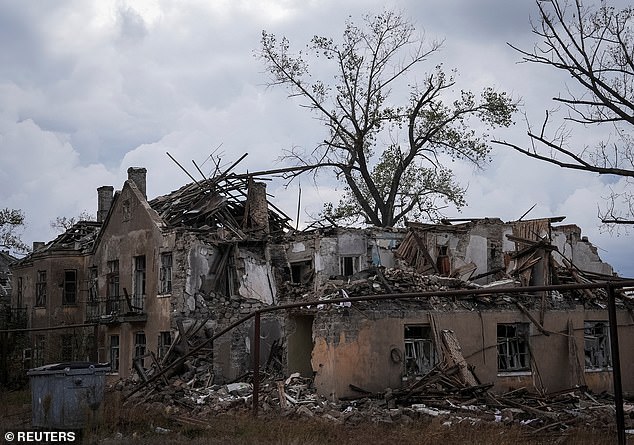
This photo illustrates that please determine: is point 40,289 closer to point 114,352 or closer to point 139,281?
point 114,352

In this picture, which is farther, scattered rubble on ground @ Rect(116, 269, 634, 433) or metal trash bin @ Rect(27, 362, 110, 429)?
scattered rubble on ground @ Rect(116, 269, 634, 433)

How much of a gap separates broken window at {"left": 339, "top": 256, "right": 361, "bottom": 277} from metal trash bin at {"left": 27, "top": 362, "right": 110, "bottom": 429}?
49.5ft

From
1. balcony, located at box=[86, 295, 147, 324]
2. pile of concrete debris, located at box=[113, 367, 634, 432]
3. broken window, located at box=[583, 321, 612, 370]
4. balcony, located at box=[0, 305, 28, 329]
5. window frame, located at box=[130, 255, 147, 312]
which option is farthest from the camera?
balcony, located at box=[0, 305, 28, 329]

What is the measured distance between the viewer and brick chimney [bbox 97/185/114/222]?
1522 inches

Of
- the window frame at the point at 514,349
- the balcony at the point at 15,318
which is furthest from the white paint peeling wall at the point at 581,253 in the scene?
the balcony at the point at 15,318

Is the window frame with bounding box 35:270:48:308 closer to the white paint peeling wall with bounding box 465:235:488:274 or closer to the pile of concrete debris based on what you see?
the pile of concrete debris

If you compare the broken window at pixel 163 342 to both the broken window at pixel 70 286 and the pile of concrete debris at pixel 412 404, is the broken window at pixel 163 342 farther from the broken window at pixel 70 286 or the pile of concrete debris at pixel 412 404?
the broken window at pixel 70 286

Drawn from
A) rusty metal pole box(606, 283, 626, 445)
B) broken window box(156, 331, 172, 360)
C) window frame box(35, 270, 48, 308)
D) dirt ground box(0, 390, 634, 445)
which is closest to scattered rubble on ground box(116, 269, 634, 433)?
dirt ground box(0, 390, 634, 445)

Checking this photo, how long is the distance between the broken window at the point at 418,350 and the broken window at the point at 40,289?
20.2m

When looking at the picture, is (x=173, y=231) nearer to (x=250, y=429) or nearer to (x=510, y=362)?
(x=510, y=362)

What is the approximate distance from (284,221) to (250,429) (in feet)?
67.0

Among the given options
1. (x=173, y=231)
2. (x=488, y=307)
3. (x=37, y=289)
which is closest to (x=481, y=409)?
(x=488, y=307)

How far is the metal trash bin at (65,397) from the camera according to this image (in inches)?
596

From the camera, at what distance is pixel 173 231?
1182 inches
